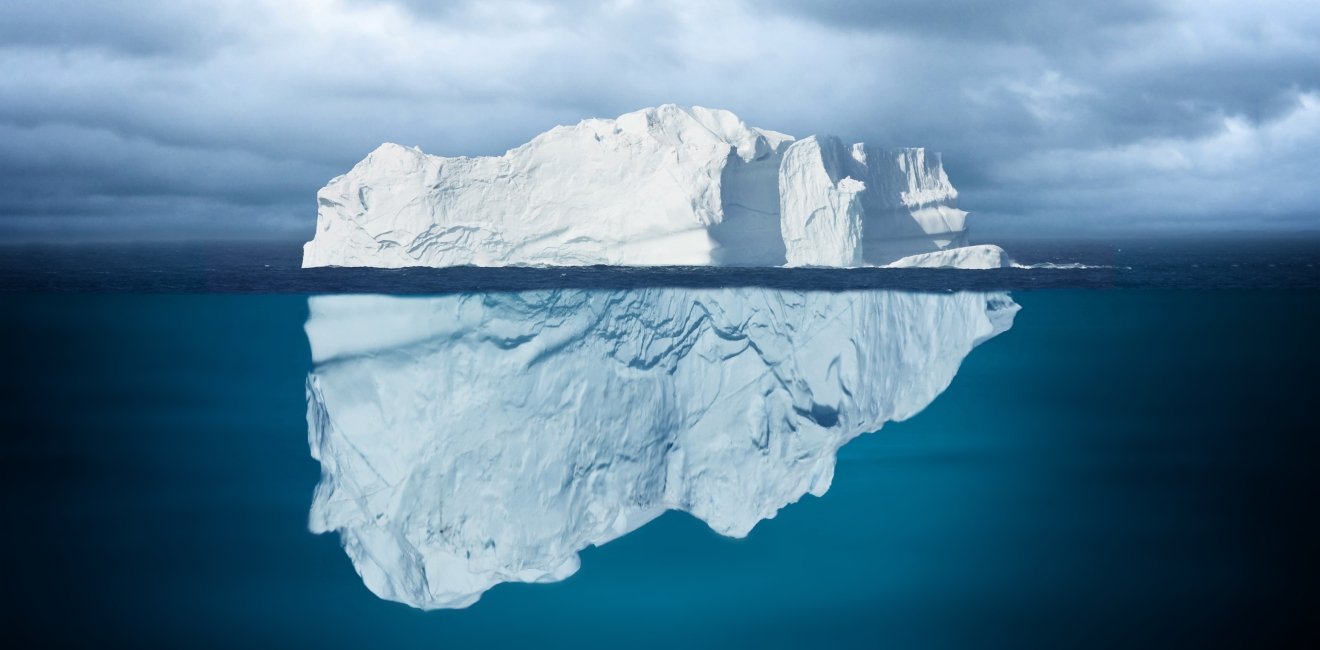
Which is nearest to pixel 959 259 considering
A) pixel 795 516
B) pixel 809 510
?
pixel 809 510

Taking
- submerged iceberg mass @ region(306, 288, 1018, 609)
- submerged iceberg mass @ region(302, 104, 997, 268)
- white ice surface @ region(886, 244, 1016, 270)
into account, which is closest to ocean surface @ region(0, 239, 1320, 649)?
submerged iceberg mass @ region(306, 288, 1018, 609)

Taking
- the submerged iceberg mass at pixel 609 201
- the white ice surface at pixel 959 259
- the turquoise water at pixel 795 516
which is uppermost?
the submerged iceberg mass at pixel 609 201

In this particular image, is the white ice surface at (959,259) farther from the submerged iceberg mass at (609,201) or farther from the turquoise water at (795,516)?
the turquoise water at (795,516)

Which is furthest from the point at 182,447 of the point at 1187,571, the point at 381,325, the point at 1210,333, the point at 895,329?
the point at 1210,333

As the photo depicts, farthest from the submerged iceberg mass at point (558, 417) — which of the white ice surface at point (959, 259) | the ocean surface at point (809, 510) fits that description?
the white ice surface at point (959, 259)

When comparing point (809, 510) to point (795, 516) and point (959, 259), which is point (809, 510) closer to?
point (795, 516)

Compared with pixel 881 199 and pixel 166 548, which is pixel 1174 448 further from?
pixel 166 548
